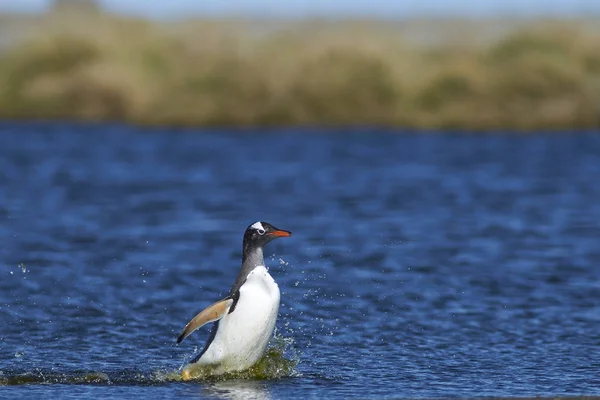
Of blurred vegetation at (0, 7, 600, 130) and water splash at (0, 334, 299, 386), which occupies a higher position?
blurred vegetation at (0, 7, 600, 130)

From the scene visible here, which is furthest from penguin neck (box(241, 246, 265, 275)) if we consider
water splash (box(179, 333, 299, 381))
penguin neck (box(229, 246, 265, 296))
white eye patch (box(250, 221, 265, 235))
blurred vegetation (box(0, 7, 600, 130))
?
blurred vegetation (box(0, 7, 600, 130))

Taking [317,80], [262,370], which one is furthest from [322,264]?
[317,80]

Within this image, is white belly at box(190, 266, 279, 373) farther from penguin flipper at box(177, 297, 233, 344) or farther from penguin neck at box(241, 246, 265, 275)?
penguin neck at box(241, 246, 265, 275)

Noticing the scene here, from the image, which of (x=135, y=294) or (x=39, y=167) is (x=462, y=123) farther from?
(x=135, y=294)

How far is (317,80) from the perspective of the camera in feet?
124

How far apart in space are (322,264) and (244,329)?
6.50m

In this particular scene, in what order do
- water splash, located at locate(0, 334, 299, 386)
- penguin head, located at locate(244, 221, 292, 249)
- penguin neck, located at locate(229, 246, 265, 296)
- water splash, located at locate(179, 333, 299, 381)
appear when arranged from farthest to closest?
penguin head, located at locate(244, 221, 292, 249), penguin neck, located at locate(229, 246, 265, 296), water splash, located at locate(179, 333, 299, 381), water splash, located at locate(0, 334, 299, 386)

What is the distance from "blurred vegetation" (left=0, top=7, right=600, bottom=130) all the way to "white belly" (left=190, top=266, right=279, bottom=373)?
87.3ft

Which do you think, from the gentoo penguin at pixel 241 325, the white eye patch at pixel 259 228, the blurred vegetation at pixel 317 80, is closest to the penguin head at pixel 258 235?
the white eye patch at pixel 259 228

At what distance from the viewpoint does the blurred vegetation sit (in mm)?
37219

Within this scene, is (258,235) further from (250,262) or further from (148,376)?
(148,376)

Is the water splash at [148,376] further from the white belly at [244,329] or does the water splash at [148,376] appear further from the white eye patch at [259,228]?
the white eye patch at [259,228]

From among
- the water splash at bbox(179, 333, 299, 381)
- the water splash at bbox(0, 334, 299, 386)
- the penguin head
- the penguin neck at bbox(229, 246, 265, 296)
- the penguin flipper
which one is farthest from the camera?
the penguin head

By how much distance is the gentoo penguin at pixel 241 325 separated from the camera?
10883 mm
